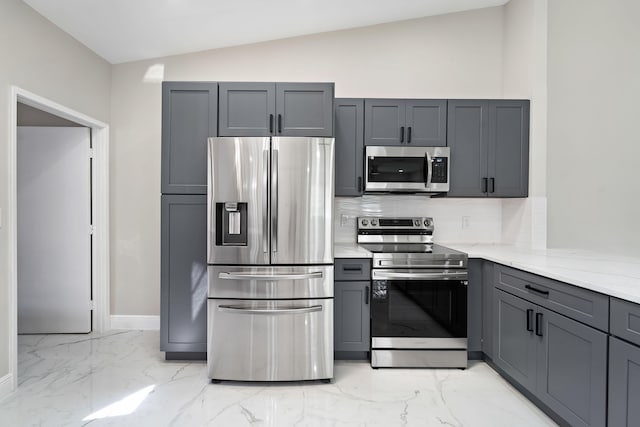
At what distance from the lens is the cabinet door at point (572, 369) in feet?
5.54

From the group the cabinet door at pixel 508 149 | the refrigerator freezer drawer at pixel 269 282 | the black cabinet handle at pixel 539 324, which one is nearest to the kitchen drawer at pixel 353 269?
the refrigerator freezer drawer at pixel 269 282

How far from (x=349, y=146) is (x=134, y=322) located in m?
2.77

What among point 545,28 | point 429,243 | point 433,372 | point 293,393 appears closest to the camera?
point 293,393

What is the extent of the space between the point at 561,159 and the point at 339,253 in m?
2.13

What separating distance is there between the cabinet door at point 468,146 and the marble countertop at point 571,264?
1.81 ft

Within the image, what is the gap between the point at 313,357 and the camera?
2.52 metres

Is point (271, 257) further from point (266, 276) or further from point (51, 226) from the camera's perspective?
point (51, 226)

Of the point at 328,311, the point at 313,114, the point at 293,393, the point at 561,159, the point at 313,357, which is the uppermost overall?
the point at 313,114

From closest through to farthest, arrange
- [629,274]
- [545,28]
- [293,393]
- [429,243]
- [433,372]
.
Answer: [629,274] < [293,393] < [433,372] < [545,28] < [429,243]

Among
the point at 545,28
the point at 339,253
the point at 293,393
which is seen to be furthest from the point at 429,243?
the point at 545,28

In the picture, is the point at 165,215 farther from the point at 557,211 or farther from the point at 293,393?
the point at 557,211

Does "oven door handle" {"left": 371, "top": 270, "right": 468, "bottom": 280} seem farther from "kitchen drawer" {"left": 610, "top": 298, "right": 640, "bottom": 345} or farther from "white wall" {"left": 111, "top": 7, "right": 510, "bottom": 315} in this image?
"white wall" {"left": 111, "top": 7, "right": 510, "bottom": 315}

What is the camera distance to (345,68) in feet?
11.5

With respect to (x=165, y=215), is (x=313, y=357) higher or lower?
lower
